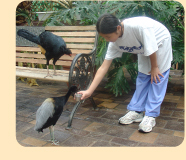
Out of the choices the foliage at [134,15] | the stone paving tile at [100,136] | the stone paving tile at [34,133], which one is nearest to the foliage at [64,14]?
the foliage at [134,15]

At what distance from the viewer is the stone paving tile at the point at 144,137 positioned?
2152mm

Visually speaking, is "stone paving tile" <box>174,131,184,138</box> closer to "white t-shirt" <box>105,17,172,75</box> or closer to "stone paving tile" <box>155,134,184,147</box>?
A: "stone paving tile" <box>155,134,184,147</box>

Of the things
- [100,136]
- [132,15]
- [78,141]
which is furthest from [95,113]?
[132,15]

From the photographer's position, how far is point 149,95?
8.09ft

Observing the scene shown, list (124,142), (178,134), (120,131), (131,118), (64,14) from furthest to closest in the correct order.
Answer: (64,14) → (131,118) → (120,131) → (178,134) → (124,142)

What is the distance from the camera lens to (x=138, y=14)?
132 inches

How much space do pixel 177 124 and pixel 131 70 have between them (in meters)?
1.15

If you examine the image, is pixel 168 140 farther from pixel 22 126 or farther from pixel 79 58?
pixel 79 58

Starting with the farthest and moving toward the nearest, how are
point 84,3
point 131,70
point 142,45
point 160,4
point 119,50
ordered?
point 84,3, point 131,70, point 160,4, point 119,50, point 142,45

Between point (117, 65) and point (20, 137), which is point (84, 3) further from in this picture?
point (20, 137)

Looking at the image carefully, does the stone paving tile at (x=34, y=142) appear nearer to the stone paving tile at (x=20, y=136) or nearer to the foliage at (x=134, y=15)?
the stone paving tile at (x=20, y=136)

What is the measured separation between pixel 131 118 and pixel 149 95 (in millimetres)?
371

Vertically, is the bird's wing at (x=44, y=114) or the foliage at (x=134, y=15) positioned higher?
the foliage at (x=134, y=15)

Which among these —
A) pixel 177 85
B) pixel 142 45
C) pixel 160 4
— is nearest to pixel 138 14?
pixel 160 4
